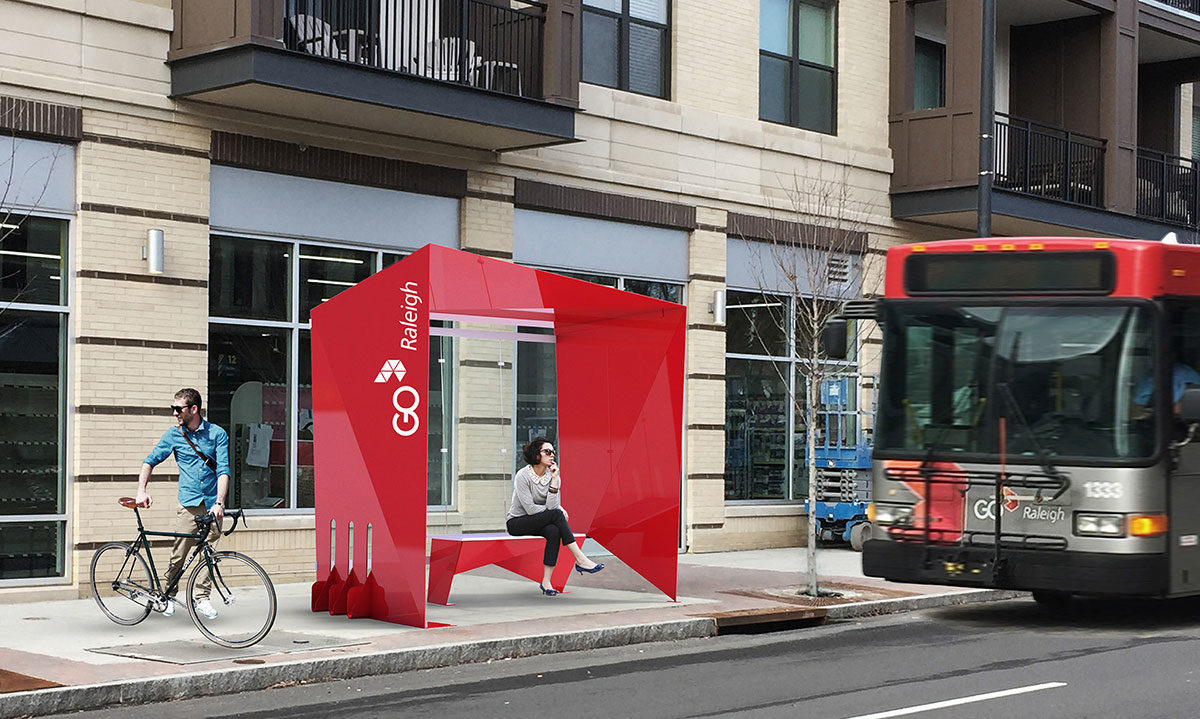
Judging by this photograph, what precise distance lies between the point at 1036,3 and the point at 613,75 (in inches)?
328

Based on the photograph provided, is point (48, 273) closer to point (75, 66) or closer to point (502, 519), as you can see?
point (75, 66)

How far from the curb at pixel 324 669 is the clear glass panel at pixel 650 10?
9216 mm

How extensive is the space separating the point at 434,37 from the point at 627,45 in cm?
384

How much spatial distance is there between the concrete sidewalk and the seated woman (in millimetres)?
533

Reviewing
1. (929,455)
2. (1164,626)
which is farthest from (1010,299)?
(1164,626)

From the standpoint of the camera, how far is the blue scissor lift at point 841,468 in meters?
20.6

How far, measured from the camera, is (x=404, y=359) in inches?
469

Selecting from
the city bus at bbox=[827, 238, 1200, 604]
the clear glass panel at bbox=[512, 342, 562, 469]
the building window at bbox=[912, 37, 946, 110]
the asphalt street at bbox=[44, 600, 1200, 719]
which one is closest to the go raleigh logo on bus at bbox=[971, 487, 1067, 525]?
the city bus at bbox=[827, 238, 1200, 604]

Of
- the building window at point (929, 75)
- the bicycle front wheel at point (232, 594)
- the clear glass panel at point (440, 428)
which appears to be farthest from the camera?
the building window at point (929, 75)

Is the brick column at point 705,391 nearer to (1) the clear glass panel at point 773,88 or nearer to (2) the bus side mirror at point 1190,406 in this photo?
(1) the clear glass panel at point 773,88

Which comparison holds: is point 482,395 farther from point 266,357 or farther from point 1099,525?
point 1099,525

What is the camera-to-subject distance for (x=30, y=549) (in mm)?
13805

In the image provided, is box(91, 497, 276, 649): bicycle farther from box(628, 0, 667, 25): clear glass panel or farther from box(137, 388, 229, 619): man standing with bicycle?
box(628, 0, 667, 25): clear glass panel

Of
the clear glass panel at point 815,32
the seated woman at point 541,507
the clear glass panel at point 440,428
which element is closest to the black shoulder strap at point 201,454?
the seated woman at point 541,507
